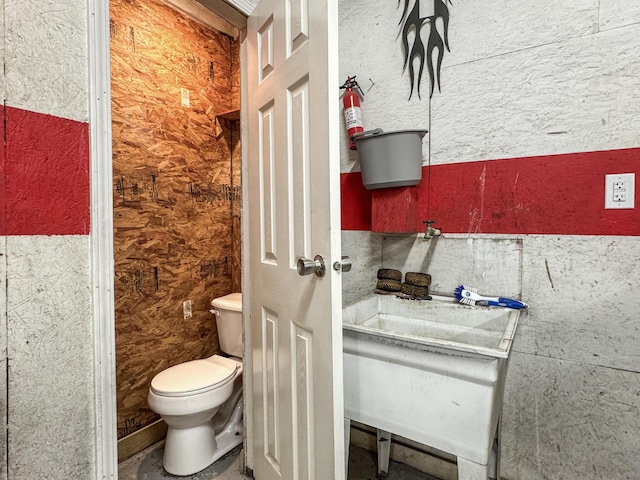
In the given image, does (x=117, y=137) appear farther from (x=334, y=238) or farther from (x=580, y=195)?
(x=580, y=195)

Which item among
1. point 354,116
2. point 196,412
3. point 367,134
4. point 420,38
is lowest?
point 196,412

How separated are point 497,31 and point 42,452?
2.08 meters

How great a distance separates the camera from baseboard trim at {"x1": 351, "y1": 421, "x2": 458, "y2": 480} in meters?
1.54

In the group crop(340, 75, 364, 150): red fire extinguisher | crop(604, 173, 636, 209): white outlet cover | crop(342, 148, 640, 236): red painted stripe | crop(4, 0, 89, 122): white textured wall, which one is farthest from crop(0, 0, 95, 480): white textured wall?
crop(604, 173, 636, 209): white outlet cover

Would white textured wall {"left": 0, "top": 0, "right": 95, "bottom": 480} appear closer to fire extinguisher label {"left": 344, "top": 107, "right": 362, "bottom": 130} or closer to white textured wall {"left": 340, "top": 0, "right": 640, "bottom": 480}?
fire extinguisher label {"left": 344, "top": 107, "right": 362, "bottom": 130}

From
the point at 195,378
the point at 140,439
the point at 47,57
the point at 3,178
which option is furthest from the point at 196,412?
the point at 47,57

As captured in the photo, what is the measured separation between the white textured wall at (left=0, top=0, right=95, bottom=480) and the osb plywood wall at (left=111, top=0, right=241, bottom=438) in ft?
3.54

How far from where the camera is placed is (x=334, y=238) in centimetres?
95

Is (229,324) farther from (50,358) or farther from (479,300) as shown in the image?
(479,300)

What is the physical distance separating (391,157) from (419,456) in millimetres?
1431

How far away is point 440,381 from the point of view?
1037 mm

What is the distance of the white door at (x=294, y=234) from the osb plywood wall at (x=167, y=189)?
85 centimetres

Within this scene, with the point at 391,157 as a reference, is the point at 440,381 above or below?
below

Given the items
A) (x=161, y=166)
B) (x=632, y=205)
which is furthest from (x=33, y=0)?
(x=632, y=205)
